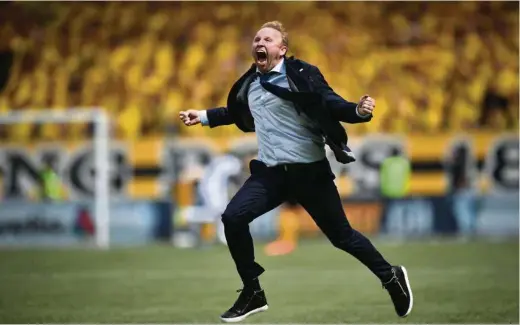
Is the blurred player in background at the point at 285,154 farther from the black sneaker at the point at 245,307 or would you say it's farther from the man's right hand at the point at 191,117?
the man's right hand at the point at 191,117

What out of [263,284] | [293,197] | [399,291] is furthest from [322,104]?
[263,284]

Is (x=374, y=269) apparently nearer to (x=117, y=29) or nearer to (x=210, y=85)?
(x=210, y=85)

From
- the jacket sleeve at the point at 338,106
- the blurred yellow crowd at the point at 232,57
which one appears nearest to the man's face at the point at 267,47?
the jacket sleeve at the point at 338,106

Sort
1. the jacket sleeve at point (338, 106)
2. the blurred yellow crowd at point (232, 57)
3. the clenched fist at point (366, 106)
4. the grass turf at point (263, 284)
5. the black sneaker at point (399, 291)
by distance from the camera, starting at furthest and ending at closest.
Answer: the blurred yellow crowd at point (232, 57) < the grass turf at point (263, 284) < the black sneaker at point (399, 291) < the jacket sleeve at point (338, 106) < the clenched fist at point (366, 106)

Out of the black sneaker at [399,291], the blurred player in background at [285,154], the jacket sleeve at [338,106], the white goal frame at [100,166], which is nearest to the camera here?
the jacket sleeve at [338,106]

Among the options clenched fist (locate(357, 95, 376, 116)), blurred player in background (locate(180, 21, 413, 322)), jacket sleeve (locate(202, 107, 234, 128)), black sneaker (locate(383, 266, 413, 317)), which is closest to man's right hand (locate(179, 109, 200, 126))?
jacket sleeve (locate(202, 107, 234, 128))

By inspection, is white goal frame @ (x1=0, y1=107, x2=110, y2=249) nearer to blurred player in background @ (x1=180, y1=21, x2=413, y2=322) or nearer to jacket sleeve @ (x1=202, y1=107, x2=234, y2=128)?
jacket sleeve @ (x1=202, y1=107, x2=234, y2=128)

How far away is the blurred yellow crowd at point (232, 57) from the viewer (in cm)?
2203

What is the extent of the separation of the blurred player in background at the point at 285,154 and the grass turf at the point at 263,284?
83cm

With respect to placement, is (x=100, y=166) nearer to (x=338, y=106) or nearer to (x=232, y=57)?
(x=232, y=57)

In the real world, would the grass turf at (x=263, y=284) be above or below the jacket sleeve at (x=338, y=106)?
below

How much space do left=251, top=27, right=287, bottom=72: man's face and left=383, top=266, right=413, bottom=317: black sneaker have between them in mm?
1574

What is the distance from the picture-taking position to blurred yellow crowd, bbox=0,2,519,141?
2203 centimetres

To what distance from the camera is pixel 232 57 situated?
22.7 meters
